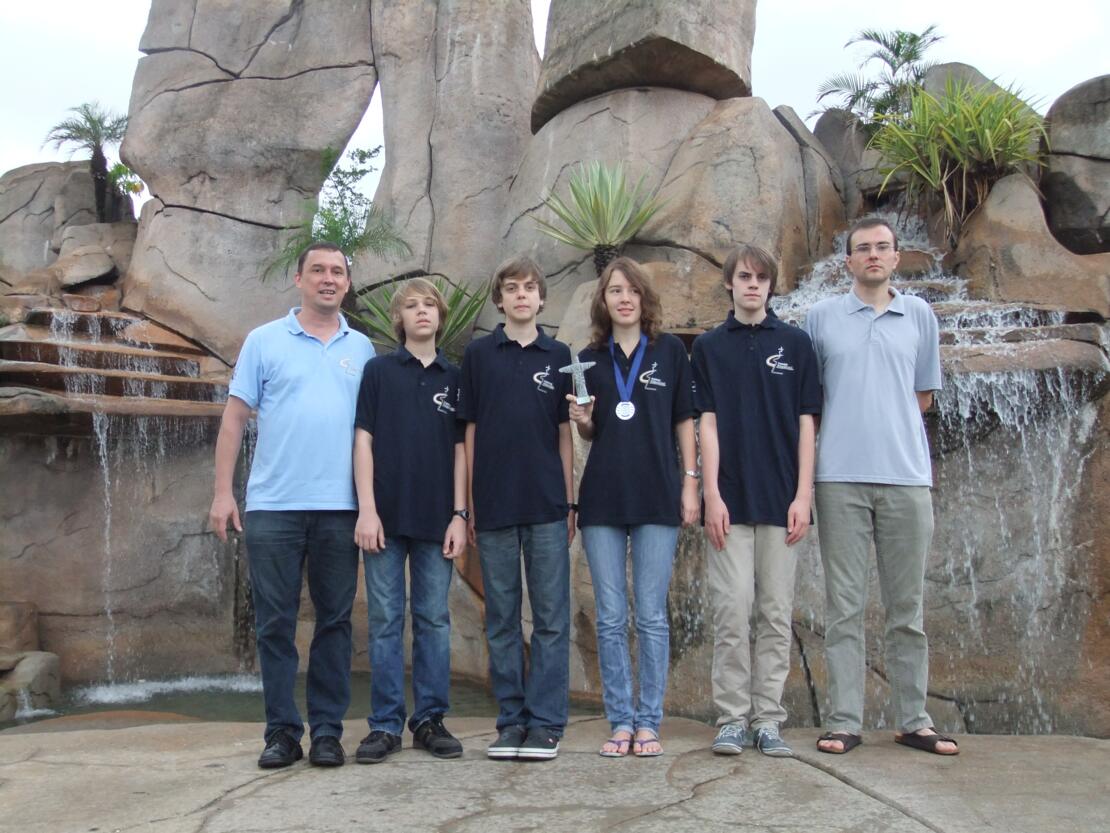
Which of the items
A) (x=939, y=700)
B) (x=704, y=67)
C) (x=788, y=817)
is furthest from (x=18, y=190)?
(x=788, y=817)

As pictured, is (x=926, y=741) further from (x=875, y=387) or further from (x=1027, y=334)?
(x=1027, y=334)

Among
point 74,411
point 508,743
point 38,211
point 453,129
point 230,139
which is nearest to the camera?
point 508,743

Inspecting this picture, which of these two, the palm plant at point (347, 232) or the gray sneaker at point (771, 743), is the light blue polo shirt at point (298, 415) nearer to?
the gray sneaker at point (771, 743)

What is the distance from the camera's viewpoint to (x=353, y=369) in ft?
12.5

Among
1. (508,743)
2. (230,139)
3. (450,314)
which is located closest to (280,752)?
(508,743)

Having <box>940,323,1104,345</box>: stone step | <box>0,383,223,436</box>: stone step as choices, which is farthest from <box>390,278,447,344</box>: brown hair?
<box>0,383,223,436</box>: stone step

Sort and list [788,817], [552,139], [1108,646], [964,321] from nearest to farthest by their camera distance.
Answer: [788,817], [1108,646], [964,321], [552,139]

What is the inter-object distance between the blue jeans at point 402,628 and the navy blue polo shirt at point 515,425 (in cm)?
24

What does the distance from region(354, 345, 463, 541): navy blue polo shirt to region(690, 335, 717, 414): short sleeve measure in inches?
33.5

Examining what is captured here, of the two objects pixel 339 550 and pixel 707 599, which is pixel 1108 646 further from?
pixel 339 550

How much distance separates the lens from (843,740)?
3.65 m

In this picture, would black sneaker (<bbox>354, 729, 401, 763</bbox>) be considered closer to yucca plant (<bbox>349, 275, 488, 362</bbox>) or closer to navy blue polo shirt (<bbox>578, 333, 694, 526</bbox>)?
navy blue polo shirt (<bbox>578, 333, 694, 526</bbox>)

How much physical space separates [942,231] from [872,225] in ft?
16.2

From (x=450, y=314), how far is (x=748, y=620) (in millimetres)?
6521
